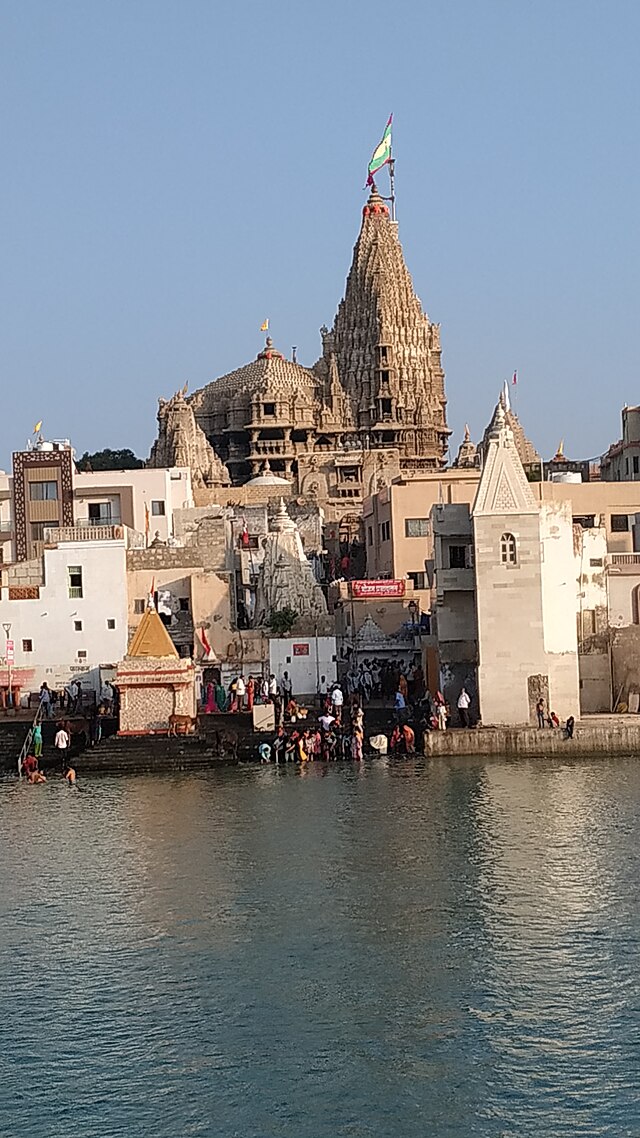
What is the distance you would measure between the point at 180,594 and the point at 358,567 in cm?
1947

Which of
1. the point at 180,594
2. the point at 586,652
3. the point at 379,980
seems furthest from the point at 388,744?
the point at 379,980

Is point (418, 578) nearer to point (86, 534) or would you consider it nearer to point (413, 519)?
point (413, 519)

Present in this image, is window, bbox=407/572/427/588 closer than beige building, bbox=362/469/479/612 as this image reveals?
Yes

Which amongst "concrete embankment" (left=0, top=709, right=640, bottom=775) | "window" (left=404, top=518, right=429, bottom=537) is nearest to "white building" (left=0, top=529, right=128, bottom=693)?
"concrete embankment" (left=0, top=709, right=640, bottom=775)

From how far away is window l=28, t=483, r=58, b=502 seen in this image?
56.8m

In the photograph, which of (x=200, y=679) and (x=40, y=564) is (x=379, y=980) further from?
(x=40, y=564)

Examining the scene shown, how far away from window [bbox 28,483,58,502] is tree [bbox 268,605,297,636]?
12.1m

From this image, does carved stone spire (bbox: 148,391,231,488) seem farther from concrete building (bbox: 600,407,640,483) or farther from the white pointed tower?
the white pointed tower

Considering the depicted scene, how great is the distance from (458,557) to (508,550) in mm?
1840

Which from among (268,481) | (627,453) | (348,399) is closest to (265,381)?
(348,399)

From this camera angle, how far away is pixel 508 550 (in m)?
38.9

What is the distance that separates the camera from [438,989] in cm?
2036

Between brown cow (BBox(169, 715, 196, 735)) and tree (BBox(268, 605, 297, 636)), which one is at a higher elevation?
tree (BBox(268, 605, 297, 636))

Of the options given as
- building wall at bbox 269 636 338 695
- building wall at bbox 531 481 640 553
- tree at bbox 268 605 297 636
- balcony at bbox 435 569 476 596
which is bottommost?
building wall at bbox 269 636 338 695
